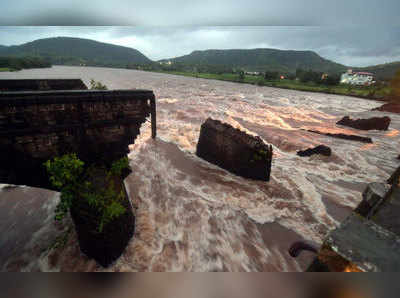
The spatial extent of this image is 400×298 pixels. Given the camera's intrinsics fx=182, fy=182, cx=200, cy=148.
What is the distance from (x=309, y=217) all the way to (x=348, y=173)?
5.13 m

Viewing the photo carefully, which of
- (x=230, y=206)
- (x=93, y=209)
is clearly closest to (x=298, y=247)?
(x=230, y=206)

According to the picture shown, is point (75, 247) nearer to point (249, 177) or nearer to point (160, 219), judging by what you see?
point (160, 219)

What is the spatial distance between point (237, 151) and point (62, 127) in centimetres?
637

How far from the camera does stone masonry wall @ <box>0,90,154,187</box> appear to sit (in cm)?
418

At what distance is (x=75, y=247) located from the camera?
4.91 metres

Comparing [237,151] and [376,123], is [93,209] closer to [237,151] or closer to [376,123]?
[237,151]

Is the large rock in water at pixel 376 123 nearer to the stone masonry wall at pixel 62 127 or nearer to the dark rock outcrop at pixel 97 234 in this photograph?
the stone masonry wall at pixel 62 127

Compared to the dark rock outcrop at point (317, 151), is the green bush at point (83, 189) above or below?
above

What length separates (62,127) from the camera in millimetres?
4734

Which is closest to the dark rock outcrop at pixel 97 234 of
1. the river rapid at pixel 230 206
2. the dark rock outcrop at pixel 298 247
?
the river rapid at pixel 230 206

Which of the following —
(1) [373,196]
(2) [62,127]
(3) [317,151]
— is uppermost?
(2) [62,127]

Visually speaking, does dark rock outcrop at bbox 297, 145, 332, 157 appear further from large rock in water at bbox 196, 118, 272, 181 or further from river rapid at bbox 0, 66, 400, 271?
large rock in water at bbox 196, 118, 272, 181

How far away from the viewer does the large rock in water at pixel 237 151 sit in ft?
25.6

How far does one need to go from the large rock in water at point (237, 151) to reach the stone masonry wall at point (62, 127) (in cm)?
397
